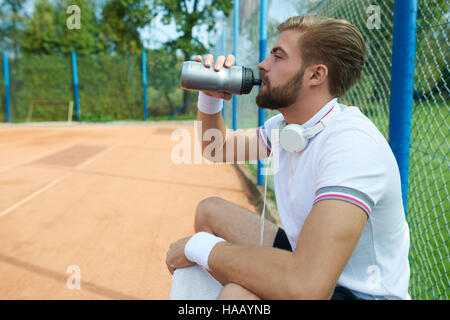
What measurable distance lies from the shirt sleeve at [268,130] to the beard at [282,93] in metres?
0.44

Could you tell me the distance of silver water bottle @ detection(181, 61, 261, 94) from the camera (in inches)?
69.6

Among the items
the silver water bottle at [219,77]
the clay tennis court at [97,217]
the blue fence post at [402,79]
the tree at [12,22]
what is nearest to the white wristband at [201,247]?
the silver water bottle at [219,77]

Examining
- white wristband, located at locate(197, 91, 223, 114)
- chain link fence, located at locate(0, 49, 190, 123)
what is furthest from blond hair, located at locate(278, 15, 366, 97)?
chain link fence, located at locate(0, 49, 190, 123)

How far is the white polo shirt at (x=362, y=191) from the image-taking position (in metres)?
1.17

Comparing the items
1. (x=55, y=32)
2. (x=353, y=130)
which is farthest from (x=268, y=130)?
(x=55, y=32)

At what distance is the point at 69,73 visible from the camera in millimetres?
17422

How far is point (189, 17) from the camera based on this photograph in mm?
20484

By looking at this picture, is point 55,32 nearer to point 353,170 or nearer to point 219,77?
point 219,77

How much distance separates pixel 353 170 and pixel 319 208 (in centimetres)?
16

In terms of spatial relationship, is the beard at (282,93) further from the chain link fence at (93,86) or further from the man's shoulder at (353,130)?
the chain link fence at (93,86)

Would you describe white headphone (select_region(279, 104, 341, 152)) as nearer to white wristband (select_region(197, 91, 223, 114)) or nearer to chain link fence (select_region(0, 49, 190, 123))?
white wristband (select_region(197, 91, 223, 114))

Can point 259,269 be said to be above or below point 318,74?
below

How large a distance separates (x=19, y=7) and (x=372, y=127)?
3286 cm
